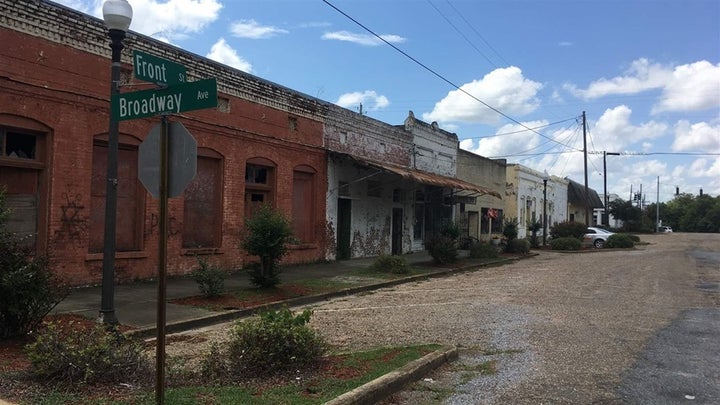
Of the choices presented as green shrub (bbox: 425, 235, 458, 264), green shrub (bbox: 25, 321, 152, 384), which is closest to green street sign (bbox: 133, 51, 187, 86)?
green shrub (bbox: 25, 321, 152, 384)

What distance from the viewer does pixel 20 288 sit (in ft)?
21.8

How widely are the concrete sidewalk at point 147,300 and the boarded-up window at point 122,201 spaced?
1.09 metres

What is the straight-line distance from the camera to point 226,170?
53.2 ft

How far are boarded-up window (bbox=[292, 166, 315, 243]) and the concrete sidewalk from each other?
279 cm

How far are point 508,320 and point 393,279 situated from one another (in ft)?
22.6

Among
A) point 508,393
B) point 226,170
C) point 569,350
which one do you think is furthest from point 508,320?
point 226,170

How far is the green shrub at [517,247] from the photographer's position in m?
30.2

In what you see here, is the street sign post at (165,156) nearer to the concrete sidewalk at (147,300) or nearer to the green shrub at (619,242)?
the concrete sidewalk at (147,300)

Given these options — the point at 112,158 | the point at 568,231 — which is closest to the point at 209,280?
the point at 112,158

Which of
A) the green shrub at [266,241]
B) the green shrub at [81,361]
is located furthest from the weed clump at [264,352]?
the green shrub at [266,241]

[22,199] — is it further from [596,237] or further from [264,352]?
[596,237]

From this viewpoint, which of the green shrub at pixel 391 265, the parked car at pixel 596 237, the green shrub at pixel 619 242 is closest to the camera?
the green shrub at pixel 391 265

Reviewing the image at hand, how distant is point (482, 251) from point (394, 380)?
21161mm

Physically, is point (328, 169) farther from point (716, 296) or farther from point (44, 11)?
point (716, 296)
